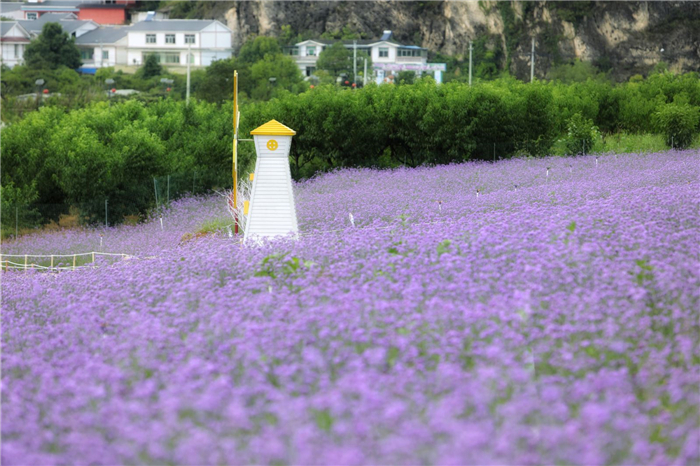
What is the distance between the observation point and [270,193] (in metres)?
14.3

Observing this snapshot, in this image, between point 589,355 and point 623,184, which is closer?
point 589,355

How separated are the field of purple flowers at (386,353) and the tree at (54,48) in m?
105

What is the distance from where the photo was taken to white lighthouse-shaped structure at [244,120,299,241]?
1424 cm

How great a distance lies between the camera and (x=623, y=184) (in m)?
15.8

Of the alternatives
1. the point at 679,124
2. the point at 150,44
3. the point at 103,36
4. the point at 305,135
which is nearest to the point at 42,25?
the point at 103,36

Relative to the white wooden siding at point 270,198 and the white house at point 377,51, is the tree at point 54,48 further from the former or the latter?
the white wooden siding at point 270,198

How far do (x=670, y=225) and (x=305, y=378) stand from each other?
5268 mm

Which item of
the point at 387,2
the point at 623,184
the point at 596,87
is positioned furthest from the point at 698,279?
the point at 387,2

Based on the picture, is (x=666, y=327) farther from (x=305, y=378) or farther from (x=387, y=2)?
(x=387, y=2)

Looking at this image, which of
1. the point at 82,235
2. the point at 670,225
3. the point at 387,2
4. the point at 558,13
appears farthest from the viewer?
the point at 387,2

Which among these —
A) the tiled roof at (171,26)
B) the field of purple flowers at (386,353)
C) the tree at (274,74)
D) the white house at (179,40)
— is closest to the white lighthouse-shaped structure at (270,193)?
the field of purple flowers at (386,353)

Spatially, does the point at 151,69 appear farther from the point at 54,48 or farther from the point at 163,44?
the point at 163,44

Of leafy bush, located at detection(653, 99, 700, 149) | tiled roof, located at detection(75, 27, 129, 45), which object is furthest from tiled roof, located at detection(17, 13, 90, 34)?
leafy bush, located at detection(653, 99, 700, 149)

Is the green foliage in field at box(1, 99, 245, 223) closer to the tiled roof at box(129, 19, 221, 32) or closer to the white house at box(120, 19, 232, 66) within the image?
the white house at box(120, 19, 232, 66)
